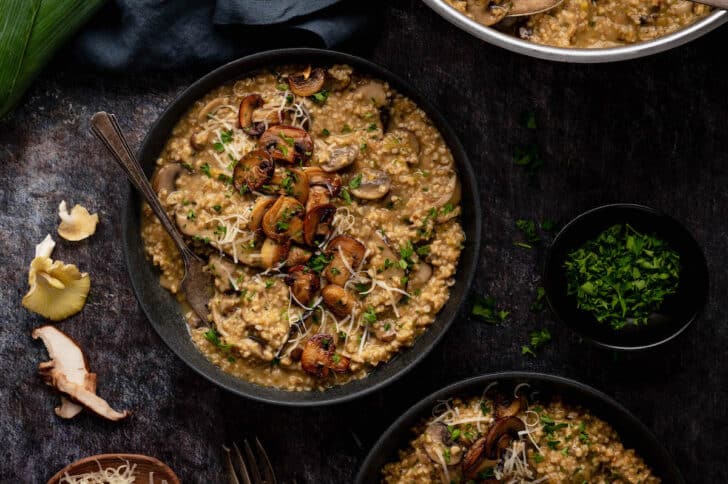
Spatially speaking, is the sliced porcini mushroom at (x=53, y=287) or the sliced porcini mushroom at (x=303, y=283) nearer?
the sliced porcini mushroom at (x=303, y=283)

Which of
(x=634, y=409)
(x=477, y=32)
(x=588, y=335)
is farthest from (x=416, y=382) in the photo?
(x=477, y=32)

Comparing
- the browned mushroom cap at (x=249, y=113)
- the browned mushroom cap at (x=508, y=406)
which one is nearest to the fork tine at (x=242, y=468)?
the browned mushroom cap at (x=508, y=406)

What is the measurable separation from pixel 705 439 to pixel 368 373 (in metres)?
1.95

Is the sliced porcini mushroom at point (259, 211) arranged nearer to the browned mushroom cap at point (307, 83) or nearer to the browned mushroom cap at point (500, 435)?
the browned mushroom cap at point (307, 83)

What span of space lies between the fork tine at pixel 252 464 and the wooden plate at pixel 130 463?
16.0 inches

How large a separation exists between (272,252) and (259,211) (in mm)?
211

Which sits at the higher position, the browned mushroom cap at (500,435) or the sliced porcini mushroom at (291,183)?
the sliced porcini mushroom at (291,183)

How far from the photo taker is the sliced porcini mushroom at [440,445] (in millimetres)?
3855

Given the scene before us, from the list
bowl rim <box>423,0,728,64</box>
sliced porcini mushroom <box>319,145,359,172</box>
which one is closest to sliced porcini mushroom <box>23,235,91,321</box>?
sliced porcini mushroom <box>319,145,359,172</box>

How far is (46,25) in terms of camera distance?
403 centimetres

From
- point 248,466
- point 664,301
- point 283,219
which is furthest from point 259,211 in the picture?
point 664,301

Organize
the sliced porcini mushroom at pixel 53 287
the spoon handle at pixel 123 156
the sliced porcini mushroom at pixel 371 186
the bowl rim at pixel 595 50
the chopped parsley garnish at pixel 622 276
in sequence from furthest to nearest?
the sliced porcini mushroom at pixel 53 287
the chopped parsley garnish at pixel 622 276
the sliced porcini mushroom at pixel 371 186
the spoon handle at pixel 123 156
the bowl rim at pixel 595 50

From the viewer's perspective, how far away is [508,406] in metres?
3.98

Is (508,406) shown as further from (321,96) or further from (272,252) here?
(321,96)
